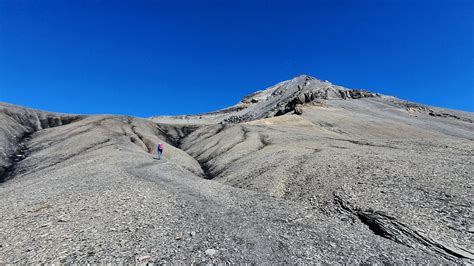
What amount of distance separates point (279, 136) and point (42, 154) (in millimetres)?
43539

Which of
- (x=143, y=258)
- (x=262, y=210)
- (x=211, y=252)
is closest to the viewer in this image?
(x=143, y=258)

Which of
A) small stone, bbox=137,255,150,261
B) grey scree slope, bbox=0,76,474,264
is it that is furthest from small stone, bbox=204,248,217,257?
small stone, bbox=137,255,150,261

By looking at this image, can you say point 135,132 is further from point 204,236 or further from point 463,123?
point 463,123

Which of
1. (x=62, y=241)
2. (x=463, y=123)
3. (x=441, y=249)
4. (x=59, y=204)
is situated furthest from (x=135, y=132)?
(x=463, y=123)

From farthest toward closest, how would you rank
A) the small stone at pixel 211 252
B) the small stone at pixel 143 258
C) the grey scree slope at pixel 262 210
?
the grey scree slope at pixel 262 210
the small stone at pixel 211 252
the small stone at pixel 143 258

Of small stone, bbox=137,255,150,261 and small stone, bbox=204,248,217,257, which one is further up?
small stone, bbox=137,255,150,261

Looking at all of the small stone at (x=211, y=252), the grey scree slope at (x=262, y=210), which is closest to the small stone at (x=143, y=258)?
the grey scree slope at (x=262, y=210)

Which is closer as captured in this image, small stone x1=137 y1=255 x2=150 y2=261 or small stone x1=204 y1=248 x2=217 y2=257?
small stone x1=137 y1=255 x2=150 y2=261

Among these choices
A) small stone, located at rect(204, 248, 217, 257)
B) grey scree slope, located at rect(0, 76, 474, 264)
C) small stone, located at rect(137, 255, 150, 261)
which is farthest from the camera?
grey scree slope, located at rect(0, 76, 474, 264)

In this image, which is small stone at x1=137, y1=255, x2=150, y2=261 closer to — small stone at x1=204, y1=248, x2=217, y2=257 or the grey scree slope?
the grey scree slope

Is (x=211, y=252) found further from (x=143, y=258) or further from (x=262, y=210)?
(x=262, y=210)

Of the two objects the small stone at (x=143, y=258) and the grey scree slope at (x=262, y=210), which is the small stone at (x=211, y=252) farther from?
the small stone at (x=143, y=258)

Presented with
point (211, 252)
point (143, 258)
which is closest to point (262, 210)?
point (211, 252)

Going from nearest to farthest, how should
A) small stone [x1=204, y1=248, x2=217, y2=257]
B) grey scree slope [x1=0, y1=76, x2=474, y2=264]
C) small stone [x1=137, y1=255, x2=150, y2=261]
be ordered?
small stone [x1=137, y1=255, x2=150, y2=261] → small stone [x1=204, y1=248, x2=217, y2=257] → grey scree slope [x1=0, y1=76, x2=474, y2=264]
